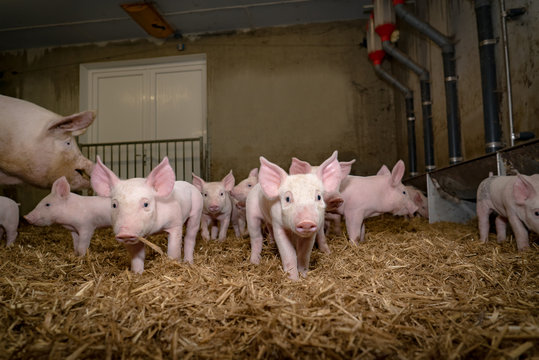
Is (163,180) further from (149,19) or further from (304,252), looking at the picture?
(149,19)

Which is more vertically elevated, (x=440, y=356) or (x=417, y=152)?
(x=417, y=152)

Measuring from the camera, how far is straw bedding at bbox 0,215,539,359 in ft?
4.76

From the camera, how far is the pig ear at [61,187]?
3703 mm

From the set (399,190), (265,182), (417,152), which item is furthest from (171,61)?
(265,182)

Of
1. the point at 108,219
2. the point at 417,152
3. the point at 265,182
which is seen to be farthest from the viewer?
the point at 417,152

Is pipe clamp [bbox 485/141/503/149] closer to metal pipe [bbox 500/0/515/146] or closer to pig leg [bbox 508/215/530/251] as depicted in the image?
metal pipe [bbox 500/0/515/146]

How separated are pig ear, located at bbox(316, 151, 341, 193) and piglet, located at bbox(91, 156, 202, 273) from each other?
3.45 feet

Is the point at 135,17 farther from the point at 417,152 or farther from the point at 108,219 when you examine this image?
the point at 417,152

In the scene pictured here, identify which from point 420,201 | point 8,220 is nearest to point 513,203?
point 420,201

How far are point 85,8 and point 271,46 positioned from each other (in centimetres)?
460

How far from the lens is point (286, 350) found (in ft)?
4.59

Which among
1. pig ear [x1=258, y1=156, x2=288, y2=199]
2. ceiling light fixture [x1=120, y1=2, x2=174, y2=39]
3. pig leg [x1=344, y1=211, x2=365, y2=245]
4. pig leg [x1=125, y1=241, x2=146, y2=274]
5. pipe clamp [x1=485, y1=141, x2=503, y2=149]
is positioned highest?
ceiling light fixture [x1=120, y1=2, x2=174, y2=39]

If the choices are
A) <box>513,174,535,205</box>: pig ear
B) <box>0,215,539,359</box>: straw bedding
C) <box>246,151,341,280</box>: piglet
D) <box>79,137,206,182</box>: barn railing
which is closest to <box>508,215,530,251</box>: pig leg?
<box>513,174,535,205</box>: pig ear

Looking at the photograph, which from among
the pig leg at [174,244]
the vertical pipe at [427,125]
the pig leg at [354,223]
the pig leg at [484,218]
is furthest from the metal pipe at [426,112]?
the pig leg at [174,244]
